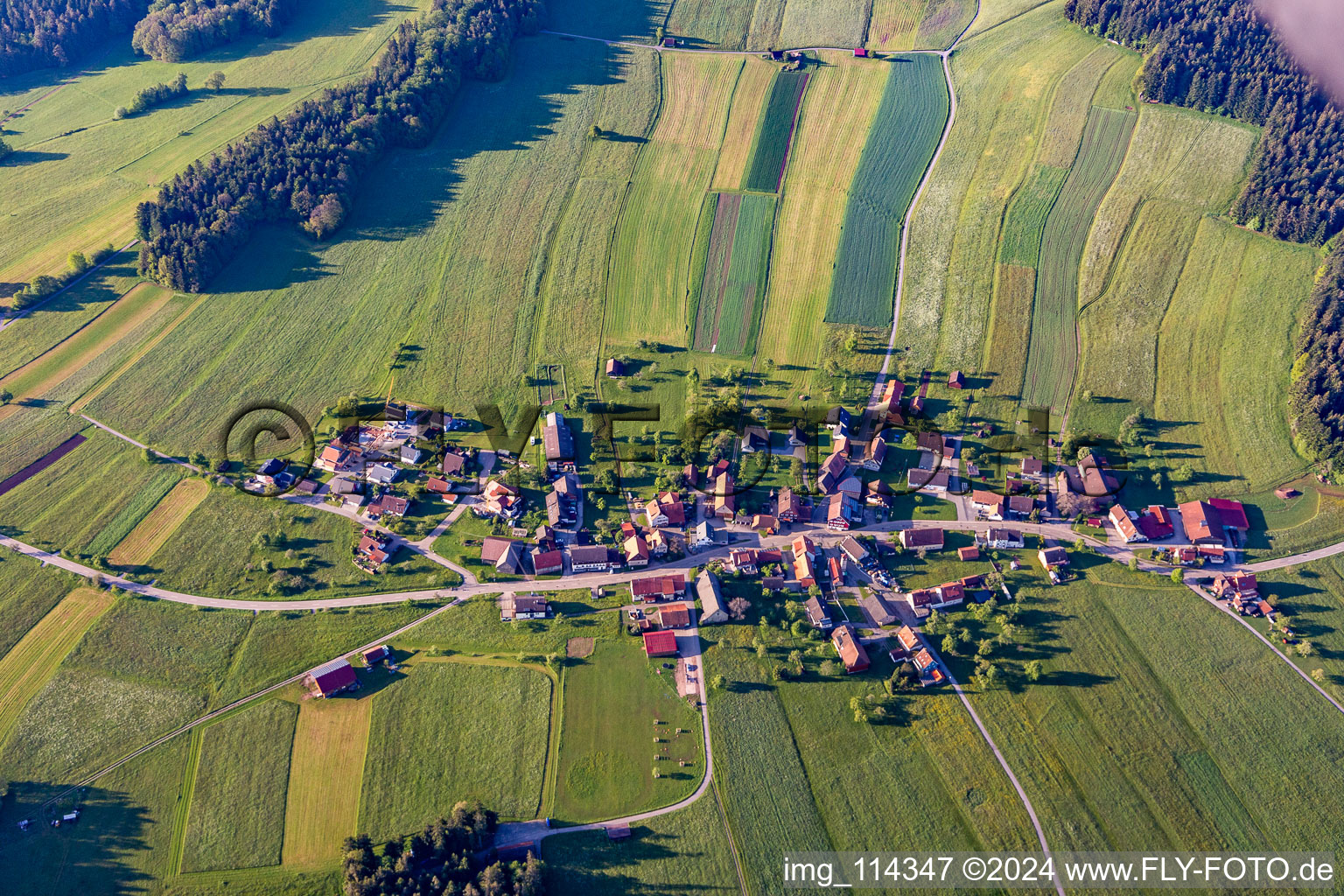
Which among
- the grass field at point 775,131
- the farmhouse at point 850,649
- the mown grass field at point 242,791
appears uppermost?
the grass field at point 775,131

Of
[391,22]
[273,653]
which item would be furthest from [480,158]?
[273,653]

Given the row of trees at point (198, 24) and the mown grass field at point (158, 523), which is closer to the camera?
the mown grass field at point (158, 523)

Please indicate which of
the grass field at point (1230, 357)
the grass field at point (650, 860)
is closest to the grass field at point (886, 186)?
the grass field at point (1230, 357)

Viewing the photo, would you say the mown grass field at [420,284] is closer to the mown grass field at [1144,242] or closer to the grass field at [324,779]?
the grass field at [324,779]

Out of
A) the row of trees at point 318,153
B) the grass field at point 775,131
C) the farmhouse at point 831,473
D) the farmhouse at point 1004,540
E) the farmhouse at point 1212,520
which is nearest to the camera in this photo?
the farmhouse at point 1212,520

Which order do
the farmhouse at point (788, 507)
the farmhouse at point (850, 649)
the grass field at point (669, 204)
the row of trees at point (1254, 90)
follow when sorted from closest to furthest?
the farmhouse at point (850, 649) < the farmhouse at point (788, 507) < the grass field at point (669, 204) < the row of trees at point (1254, 90)
